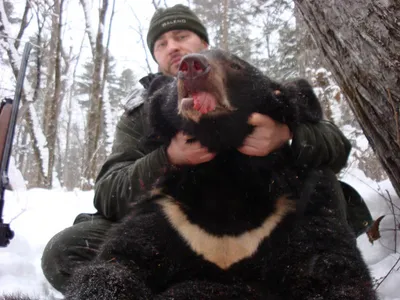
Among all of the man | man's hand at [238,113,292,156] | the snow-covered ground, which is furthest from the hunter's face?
the snow-covered ground

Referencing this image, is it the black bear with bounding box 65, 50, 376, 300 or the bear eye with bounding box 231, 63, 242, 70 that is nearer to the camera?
the black bear with bounding box 65, 50, 376, 300

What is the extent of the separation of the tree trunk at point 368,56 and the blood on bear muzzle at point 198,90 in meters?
0.67

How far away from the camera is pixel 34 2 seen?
31.0ft

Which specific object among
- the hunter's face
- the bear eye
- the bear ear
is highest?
the hunter's face

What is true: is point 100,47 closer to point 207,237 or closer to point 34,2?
point 34,2

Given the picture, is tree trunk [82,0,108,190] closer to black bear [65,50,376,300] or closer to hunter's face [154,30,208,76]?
hunter's face [154,30,208,76]

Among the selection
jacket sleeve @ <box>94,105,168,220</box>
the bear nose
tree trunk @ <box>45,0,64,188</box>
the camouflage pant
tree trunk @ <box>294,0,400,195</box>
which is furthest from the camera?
tree trunk @ <box>45,0,64,188</box>

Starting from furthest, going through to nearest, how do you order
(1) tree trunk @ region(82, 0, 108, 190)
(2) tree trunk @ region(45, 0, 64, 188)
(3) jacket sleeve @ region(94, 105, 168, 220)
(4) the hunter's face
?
(2) tree trunk @ region(45, 0, 64, 188) → (1) tree trunk @ region(82, 0, 108, 190) → (4) the hunter's face → (3) jacket sleeve @ region(94, 105, 168, 220)

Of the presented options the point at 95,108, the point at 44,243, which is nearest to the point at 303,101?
the point at 44,243

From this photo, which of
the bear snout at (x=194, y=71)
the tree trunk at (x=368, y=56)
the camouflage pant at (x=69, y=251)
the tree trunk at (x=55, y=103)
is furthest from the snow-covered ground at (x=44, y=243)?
the tree trunk at (x=55, y=103)

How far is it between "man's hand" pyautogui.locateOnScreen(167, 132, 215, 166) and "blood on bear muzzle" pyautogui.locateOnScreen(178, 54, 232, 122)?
0.48ft

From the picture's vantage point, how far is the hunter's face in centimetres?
328

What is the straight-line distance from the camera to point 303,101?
2.23m

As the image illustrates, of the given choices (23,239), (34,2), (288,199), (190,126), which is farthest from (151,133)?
(34,2)
